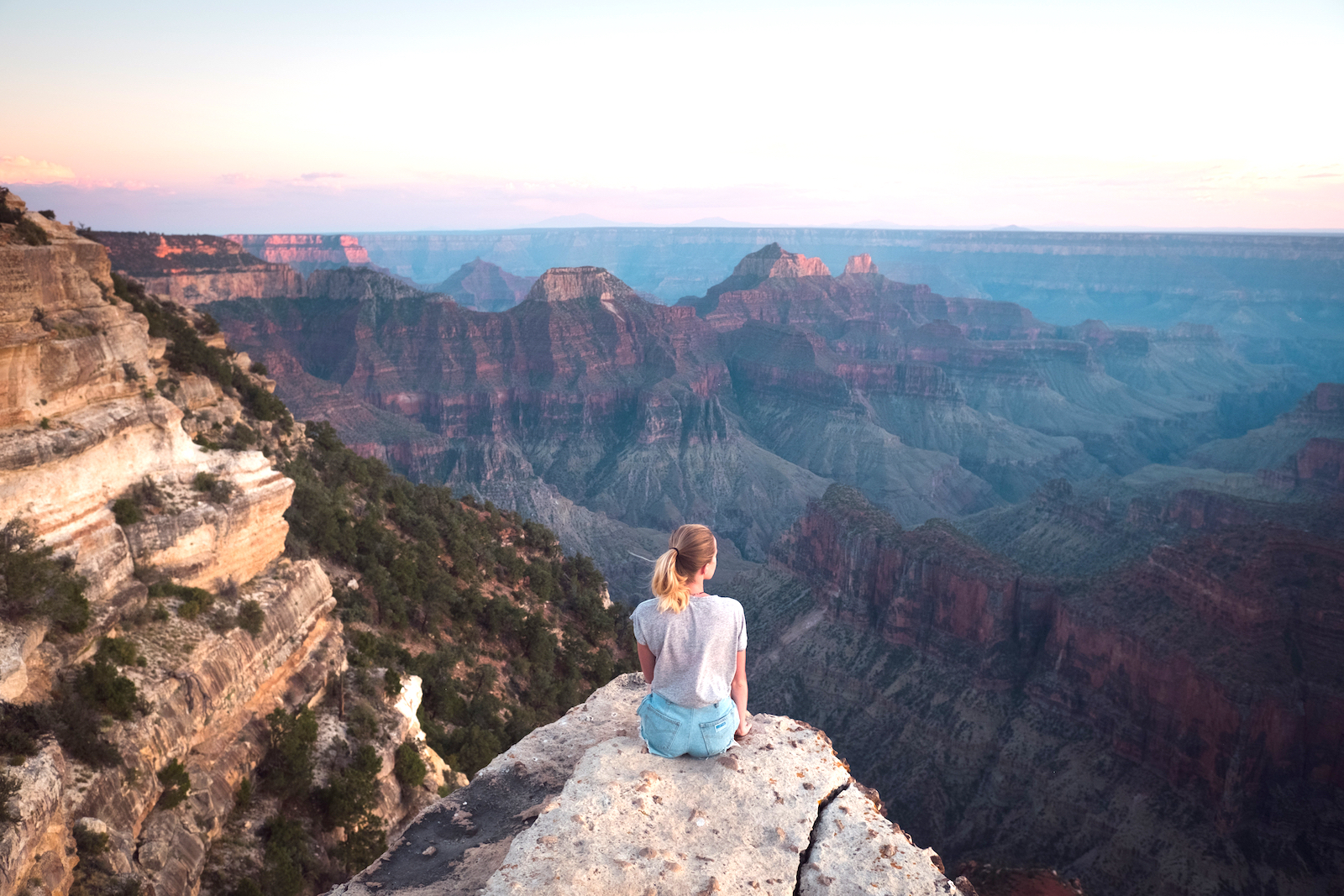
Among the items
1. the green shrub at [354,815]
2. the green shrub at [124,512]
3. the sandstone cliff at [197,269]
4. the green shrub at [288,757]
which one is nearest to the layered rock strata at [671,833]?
the green shrub at [354,815]

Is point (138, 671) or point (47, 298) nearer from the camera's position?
point (138, 671)

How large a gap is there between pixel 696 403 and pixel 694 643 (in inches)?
4197

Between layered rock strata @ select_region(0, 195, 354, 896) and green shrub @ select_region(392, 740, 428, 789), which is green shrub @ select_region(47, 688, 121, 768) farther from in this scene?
green shrub @ select_region(392, 740, 428, 789)

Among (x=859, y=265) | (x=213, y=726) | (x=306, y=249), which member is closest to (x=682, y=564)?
(x=213, y=726)

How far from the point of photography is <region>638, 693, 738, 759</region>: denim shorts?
8141mm

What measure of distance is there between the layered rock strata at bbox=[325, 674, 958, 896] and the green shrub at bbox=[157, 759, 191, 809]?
5636 mm

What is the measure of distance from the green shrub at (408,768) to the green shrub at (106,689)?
5.47 meters

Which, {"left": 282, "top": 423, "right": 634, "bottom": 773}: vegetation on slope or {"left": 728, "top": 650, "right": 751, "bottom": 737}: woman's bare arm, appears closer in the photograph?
{"left": 728, "top": 650, "right": 751, "bottom": 737}: woman's bare arm

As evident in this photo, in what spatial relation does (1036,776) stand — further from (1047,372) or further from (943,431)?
(1047,372)

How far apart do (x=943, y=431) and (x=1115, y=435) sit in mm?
26345

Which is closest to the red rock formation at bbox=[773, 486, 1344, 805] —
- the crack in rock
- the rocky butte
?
the rocky butte

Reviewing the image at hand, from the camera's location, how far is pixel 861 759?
4128 centimetres

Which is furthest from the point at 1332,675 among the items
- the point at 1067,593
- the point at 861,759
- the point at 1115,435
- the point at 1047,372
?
the point at 1047,372

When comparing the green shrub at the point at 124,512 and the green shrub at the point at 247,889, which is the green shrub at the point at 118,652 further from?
the green shrub at the point at 247,889
